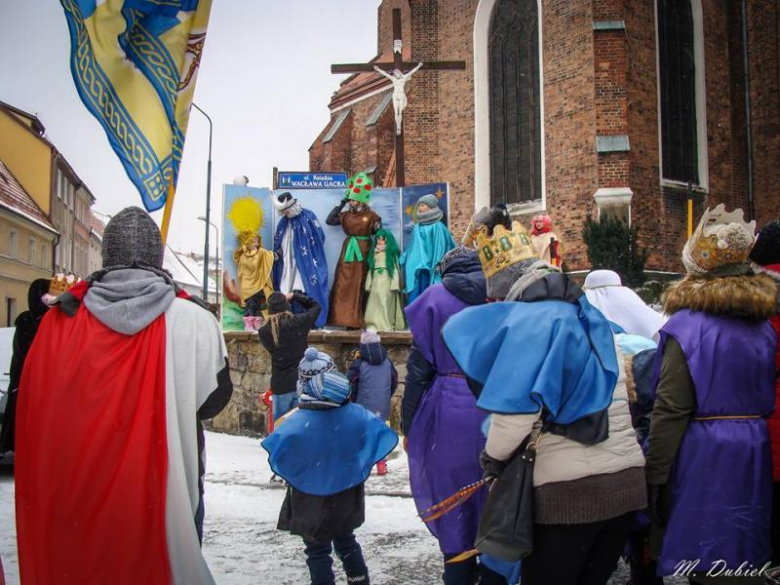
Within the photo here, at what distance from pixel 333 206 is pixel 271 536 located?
23.0 ft

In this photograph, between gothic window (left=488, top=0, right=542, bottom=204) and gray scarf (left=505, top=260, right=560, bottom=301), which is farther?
gothic window (left=488, top=0, right=542, bottom=204)

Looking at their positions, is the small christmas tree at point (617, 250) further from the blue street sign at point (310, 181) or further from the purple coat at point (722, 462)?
the purple coat at point (722, 462)

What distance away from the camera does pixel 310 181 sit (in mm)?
11617

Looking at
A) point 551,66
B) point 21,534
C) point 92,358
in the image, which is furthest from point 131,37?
point 551,66

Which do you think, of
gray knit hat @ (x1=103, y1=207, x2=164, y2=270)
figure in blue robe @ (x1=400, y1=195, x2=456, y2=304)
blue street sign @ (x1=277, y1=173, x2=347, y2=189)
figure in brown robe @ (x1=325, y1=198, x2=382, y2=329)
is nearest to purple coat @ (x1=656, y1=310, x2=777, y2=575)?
gray knit hat @ (x1=103, y1=207, x2=164, y2=270)

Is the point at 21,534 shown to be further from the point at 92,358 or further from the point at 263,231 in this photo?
the point at 263,231

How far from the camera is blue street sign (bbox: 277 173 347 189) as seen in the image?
11.6 m

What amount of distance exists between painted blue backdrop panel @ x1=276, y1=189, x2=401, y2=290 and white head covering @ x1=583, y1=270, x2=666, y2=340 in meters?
6.39

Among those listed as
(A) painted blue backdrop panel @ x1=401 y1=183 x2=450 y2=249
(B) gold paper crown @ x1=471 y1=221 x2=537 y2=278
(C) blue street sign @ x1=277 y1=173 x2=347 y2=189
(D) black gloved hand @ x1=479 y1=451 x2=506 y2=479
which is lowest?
(D) black gloved hand @ x1=479 y1=451 x2=506 y2=479

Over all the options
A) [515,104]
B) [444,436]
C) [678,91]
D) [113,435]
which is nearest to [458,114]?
[515,104]

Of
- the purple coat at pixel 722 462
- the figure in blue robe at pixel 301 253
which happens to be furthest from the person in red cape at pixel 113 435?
the figure in blue robe at pixel 301 253

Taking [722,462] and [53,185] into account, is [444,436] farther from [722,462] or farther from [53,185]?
[53,185]

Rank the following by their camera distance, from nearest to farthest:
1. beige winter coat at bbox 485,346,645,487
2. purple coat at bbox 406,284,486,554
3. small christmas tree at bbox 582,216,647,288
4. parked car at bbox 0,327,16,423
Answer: beige winter coat at bbox 485,346,645,487 < purple coat at bbox 406,284,486,554 < parked car at bbox 0,327,16,423 < small christmas tree at bbox 582,216,647,288

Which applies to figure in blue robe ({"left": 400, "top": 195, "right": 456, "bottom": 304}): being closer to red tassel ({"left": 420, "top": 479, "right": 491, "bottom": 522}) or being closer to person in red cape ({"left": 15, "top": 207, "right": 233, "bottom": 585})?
red tassel ({"left": 420, "top": 479, "right": 491, "bottom": 522})
